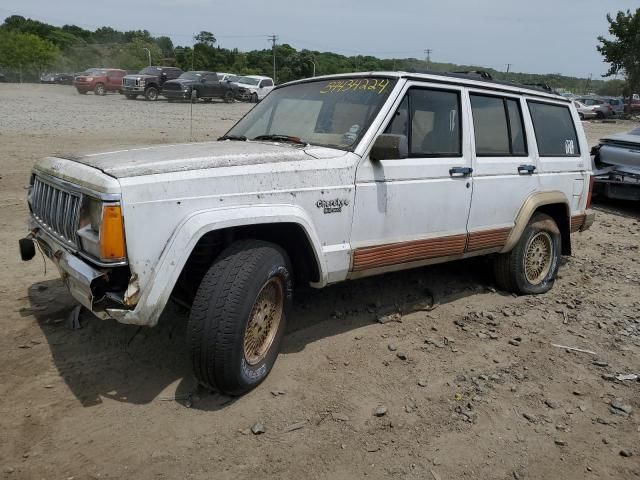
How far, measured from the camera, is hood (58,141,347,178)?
2914 mm

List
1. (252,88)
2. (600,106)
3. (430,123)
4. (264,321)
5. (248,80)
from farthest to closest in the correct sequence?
(600,106) → (248,80) → (252,88) → (430,123) → (264,321)

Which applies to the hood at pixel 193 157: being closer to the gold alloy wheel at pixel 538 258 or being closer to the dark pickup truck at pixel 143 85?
the gold alloy wheel at pixel 538 258

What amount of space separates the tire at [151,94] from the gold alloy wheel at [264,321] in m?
26.4

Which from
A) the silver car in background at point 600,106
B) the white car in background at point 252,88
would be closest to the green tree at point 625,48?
the silver car in background at point 600,106

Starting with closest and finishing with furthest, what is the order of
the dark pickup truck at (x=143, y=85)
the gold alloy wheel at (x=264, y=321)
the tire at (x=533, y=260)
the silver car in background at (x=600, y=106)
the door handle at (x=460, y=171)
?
the gold alloy wheel at (x=264, y=321)
the door handle at (x=460, y=171)
the tire at (x=533, y=260)
the dark pickup truck at (x=143, y=85)
the silver car in background at (x=600, y=106)

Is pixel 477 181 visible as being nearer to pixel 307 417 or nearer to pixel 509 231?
pixel 509 231

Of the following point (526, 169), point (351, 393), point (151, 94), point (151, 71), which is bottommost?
point (351, 393)

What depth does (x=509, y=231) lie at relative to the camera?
4.77 metres

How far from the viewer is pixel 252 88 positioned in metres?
31.0

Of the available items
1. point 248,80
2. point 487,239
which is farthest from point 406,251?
point 248,80

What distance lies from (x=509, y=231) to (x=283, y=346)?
2298mm

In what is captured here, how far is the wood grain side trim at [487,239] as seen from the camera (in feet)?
14.7

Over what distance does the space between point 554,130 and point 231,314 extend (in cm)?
394

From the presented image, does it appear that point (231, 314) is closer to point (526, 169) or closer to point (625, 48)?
point (526, 169)
